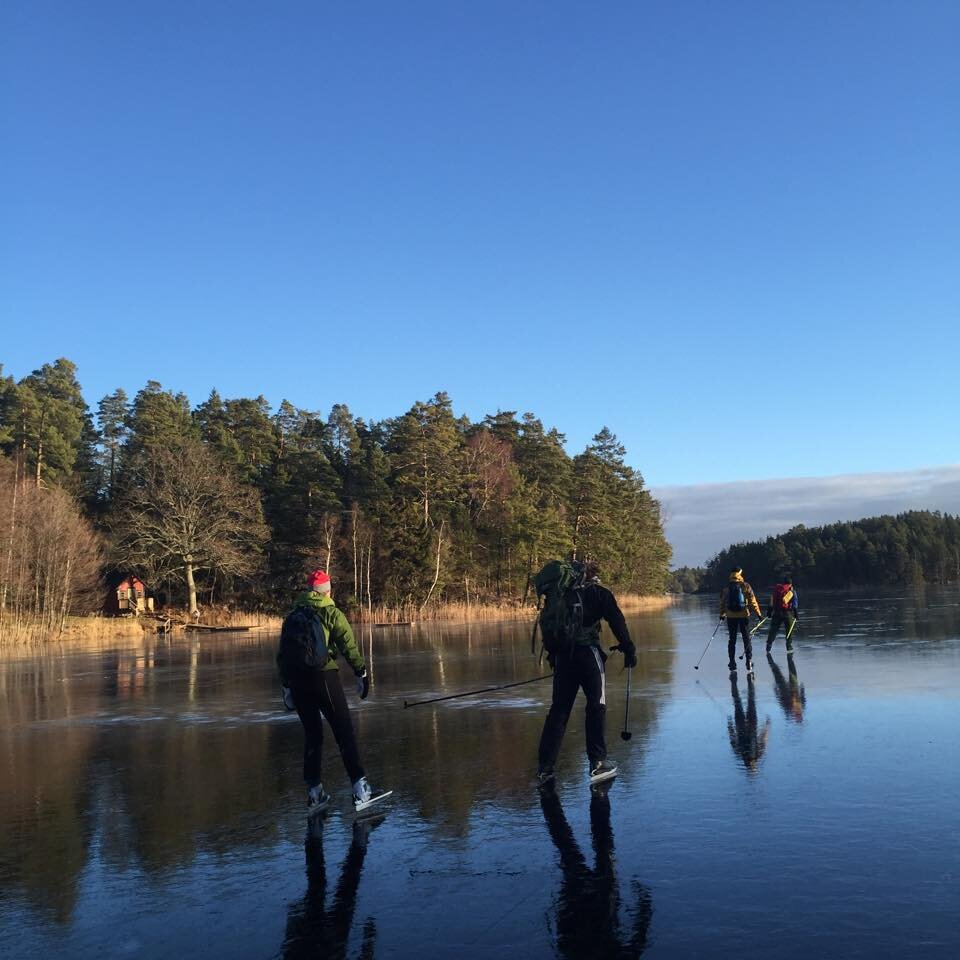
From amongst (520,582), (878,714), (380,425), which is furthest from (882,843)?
(380,425)

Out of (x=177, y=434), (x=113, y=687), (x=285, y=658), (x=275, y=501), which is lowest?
(x=113, y=687)

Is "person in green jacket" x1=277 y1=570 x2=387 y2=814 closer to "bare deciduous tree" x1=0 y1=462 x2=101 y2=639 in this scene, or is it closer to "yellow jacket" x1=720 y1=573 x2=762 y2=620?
"yellow jacket" x1=720 y1=573 x2=762 y2=620

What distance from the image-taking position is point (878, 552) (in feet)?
466

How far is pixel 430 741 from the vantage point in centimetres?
989

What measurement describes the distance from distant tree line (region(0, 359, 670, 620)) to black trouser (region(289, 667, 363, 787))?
49363mm

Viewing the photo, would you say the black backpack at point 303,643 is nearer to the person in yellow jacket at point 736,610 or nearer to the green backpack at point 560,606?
the green backpack at point 560,606

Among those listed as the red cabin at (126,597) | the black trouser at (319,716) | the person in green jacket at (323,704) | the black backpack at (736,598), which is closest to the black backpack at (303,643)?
the person in green jacket at (323,704)

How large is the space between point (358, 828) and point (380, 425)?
281ft

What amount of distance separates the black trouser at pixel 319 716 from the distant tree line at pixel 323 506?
49363 mm

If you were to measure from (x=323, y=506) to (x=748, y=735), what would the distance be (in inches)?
2284

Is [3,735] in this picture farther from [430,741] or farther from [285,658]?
[285,658]

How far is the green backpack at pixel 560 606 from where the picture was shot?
741cm

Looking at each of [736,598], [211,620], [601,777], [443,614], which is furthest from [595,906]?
[211,620]

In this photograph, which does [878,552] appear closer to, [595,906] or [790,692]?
[790,692]
